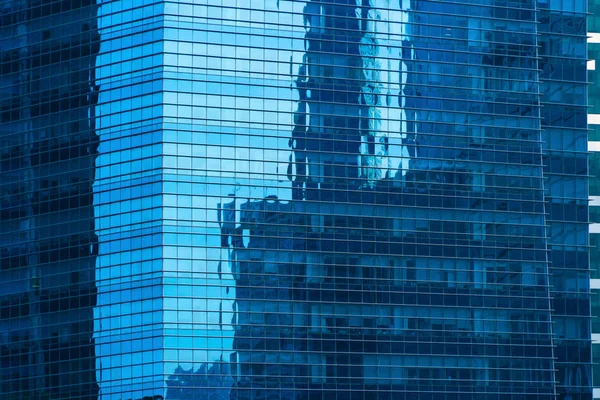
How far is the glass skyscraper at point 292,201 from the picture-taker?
12244cm

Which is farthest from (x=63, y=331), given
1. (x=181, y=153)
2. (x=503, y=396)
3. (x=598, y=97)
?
(x=598, y=97)

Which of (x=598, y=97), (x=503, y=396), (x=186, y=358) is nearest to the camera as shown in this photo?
(x=186, y=358)

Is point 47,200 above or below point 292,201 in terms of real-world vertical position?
above

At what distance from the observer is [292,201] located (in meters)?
125

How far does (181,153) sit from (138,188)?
4.25 metres

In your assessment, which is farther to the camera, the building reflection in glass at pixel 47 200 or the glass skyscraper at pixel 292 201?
the building reflection in glass at pixel 47 200

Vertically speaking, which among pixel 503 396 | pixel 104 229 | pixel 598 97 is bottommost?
pixel 503 396

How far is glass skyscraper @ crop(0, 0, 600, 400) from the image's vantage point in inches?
4820

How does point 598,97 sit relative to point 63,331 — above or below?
above

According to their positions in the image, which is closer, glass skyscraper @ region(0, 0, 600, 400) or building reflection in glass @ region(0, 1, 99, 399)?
glass skyscraper @ region(0, 0, 600, 400)

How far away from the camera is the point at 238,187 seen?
123750 mm

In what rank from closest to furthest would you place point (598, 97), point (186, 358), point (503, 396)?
point (186, 358)
point (503, 396)
point (598, 97)

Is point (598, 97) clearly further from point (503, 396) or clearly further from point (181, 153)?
point (181, 153)

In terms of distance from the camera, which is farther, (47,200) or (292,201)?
(47,200)
